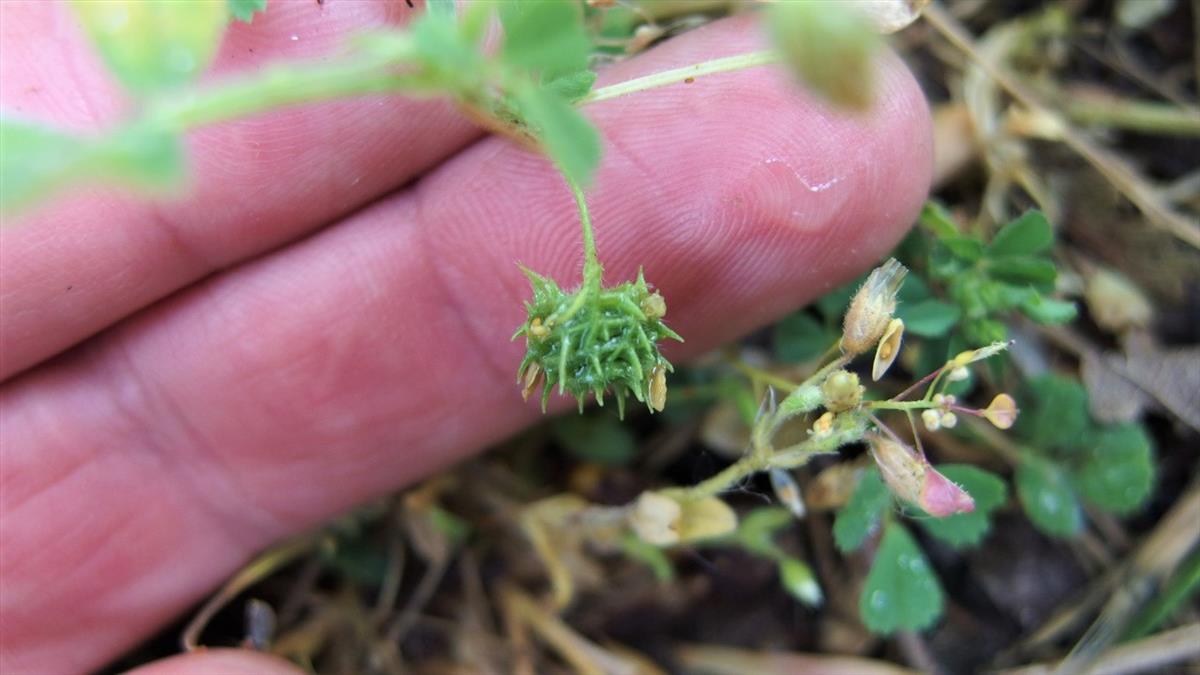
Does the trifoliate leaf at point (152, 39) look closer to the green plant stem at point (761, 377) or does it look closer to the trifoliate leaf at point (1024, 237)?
the green plant stem at point (761, 377)

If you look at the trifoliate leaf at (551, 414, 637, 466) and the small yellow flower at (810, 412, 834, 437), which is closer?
the small yellow flower at (810, 412, 834, 437)

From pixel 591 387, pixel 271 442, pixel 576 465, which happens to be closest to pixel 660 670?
pixel 576 465

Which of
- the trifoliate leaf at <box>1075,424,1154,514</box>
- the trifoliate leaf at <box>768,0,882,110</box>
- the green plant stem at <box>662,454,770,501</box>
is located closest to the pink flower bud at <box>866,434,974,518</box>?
the green plant stem at <box>662,454,770,501</box>

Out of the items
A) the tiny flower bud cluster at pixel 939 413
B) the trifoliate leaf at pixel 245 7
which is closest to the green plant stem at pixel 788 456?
the tiny flower bud cluster at pixel 939 413

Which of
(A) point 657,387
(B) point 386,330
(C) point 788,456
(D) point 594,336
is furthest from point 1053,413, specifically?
(B) point 386,330

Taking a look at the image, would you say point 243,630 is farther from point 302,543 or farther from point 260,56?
point 260,56

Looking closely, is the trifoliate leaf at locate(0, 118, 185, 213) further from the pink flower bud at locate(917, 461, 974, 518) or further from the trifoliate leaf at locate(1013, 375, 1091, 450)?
the trifoliate leaf at locate(1013, 375, 1091, 450)
